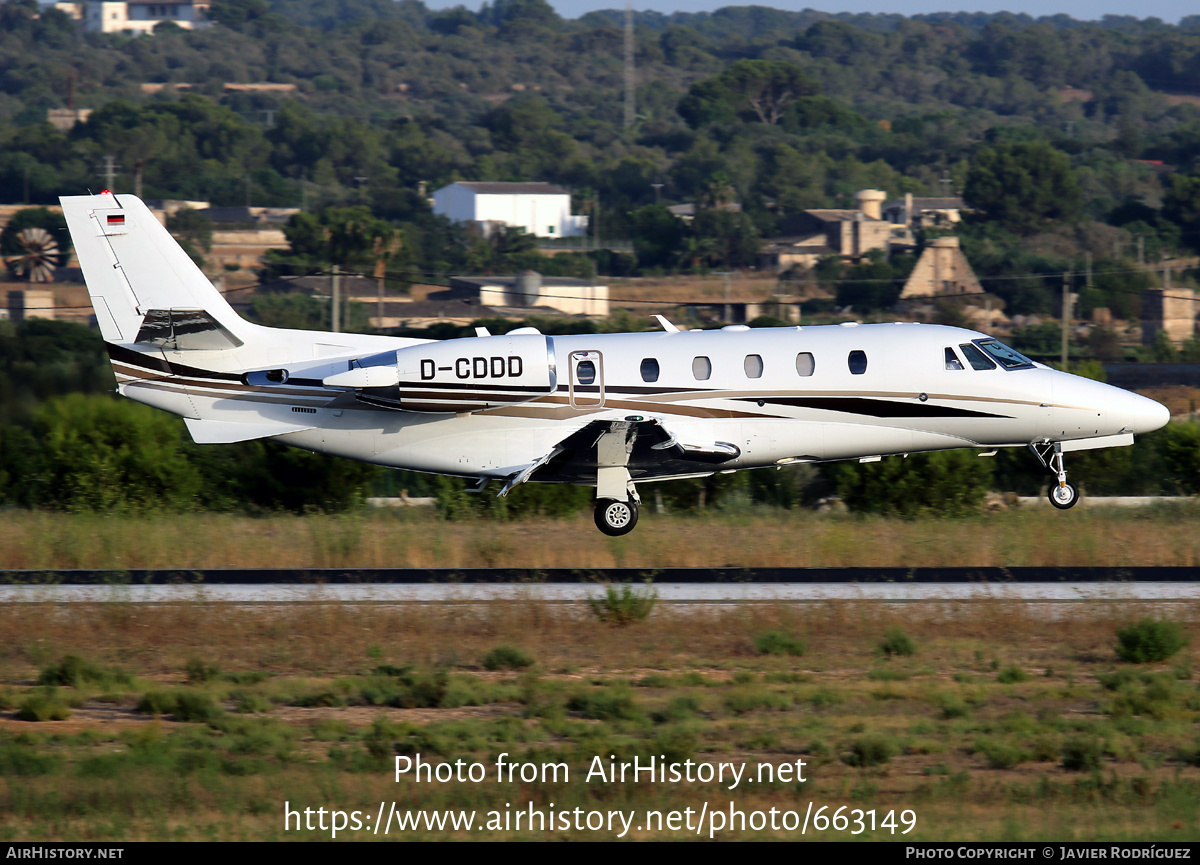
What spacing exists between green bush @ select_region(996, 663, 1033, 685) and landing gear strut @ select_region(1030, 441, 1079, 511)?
7544 mm

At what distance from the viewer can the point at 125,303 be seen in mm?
20438

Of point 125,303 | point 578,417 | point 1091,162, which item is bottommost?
point 578,417

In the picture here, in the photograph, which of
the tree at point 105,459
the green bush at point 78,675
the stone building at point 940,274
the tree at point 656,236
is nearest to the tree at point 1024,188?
the tree at point 656,236

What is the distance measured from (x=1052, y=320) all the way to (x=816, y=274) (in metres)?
18.0

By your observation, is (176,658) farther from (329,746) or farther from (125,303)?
(125,303)

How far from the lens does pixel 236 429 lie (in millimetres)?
20547

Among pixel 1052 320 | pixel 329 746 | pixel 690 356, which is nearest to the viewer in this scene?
pixel 329 746

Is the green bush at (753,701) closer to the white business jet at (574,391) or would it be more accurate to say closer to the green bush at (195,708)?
the green bush at (195,708)

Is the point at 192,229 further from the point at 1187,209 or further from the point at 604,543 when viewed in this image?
the point at 604,543

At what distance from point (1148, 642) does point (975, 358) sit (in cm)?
760

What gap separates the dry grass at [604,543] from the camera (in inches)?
787

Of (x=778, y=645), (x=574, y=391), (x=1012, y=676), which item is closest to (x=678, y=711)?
(x=778, y=645)

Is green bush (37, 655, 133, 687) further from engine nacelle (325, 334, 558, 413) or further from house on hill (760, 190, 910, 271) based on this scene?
house on hill (760, 190, 910, 271)

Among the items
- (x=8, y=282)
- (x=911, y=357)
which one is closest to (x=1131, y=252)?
(x=8, y=282)
